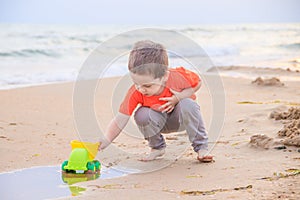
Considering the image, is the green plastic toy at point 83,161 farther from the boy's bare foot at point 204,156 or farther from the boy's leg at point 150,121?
the boy's bare foot at point 204,156

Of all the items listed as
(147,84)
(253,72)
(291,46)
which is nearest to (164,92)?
(147,84)

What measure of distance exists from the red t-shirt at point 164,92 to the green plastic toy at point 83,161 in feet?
1.17

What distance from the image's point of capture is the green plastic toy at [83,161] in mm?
3123

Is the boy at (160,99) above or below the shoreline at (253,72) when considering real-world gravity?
above

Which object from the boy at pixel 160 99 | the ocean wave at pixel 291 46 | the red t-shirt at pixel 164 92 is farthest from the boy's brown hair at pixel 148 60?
the ocean wave at pixel 291 46

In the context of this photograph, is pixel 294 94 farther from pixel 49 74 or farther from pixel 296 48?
pixel 296 48

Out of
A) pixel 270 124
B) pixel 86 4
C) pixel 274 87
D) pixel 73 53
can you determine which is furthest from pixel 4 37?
pixel 270 124

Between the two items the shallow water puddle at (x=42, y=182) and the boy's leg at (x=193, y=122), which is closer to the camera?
the shallow water puddle at (x=42, y=182)

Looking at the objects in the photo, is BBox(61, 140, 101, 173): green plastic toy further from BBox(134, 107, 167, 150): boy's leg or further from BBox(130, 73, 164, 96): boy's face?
BBox(130, 73, 164, 96): boy's face

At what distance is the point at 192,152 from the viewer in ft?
12.0

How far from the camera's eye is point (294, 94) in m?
6.11

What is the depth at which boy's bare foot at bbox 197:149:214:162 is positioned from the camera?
3213 millimetres

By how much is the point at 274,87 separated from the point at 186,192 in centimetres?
449

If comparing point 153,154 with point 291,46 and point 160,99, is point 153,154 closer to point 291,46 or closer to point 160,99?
point 160,99
